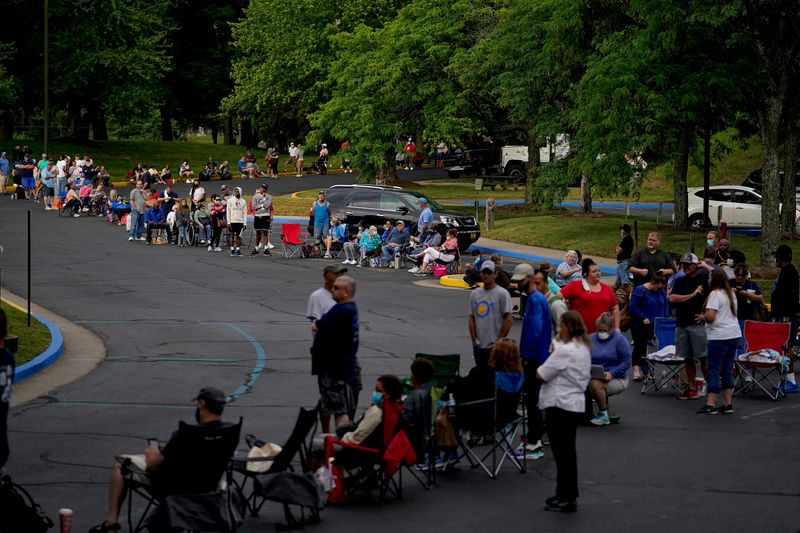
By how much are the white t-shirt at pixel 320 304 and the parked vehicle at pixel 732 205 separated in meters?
30.3

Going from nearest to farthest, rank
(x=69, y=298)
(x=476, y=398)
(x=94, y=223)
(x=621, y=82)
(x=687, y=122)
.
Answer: (x=476, y=398) < (x=69, y=298) < (x=621, y=82) < (x=687, y=122) < (x=94, y=223)

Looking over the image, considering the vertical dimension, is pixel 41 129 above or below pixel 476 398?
above

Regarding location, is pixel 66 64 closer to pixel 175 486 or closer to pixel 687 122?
pixel 687 122

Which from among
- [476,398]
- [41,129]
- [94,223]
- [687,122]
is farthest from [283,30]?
[476,398]

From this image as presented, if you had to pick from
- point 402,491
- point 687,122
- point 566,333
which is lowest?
point 402,491

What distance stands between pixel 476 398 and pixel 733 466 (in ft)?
8.86

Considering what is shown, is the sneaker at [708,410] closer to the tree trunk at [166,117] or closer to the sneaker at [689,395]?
the sneaker at [689,395]

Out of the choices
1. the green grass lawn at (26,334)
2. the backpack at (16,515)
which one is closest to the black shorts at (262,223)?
the green grass lawn at (26,334)

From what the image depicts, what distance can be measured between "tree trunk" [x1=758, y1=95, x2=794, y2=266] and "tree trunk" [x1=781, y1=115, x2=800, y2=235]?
629 cm

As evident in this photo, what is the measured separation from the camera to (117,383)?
17.1 m

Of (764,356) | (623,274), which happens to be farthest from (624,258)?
(764,356)

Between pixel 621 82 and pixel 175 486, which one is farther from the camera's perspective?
pixel 621 82

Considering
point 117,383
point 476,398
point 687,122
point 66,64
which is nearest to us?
point 476,398

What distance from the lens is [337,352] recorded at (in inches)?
491
